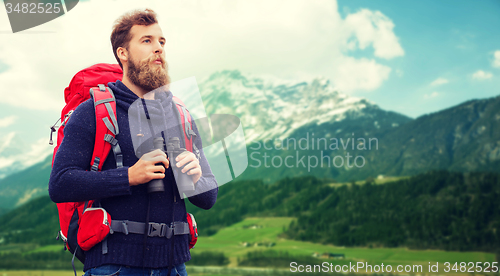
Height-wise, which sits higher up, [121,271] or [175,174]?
[175,174]

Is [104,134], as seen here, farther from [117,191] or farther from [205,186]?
[205,186]

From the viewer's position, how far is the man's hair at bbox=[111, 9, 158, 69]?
11.6 ft

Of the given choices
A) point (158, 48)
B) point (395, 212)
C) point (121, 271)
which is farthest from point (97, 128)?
point (395, 212)

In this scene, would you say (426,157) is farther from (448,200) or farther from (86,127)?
(86,127)

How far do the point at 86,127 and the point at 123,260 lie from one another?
1.15 meters

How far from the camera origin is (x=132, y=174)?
305 centimetres

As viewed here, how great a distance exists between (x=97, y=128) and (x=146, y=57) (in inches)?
31.9

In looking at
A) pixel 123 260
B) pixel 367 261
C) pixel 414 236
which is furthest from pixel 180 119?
pixel 414 236

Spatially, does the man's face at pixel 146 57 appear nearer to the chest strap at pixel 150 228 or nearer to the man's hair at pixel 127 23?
the man's hair at pixel 127 23

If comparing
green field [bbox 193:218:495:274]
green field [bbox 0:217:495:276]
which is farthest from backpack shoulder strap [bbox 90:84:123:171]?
green field [bbox 0:217:495:276]

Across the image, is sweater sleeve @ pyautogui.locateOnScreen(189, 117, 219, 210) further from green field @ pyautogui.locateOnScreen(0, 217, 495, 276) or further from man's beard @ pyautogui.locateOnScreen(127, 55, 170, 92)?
green field @ pyautogui.locateOnScreen(0, 217, 495, 276)

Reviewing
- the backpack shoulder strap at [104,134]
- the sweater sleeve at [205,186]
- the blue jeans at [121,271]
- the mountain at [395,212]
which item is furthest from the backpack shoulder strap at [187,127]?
the mountain at [395,212]

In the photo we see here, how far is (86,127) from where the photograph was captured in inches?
124

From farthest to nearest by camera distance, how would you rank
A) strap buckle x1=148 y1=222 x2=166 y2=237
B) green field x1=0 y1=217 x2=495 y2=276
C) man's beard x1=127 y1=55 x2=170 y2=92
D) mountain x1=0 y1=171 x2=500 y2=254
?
mountain x1=0 y1=171 x2=500 y2=254
green field x1=0 y1=217 x2=495 y2=276
man's beard x1=127 y1=55 x2=170 y2=92
strap buckle x1=148 y1=222 x2=166 y2=237
